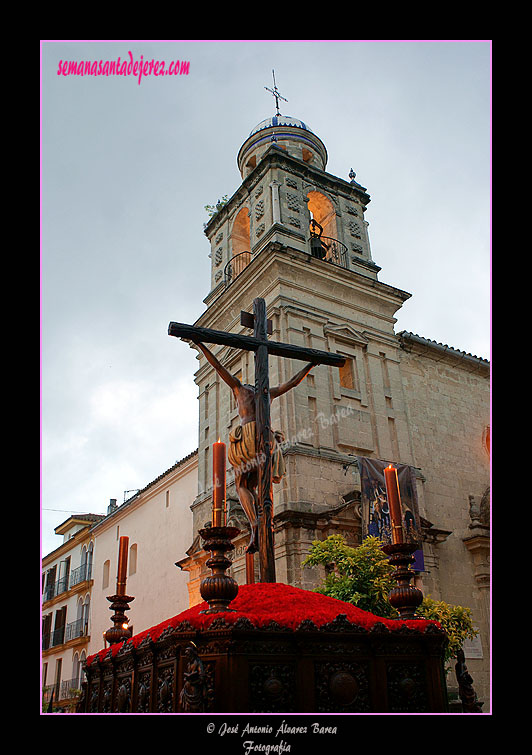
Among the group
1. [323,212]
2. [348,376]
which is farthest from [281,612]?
[323,212]

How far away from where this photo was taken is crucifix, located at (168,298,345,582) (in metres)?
4.81

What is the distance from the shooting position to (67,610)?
2647 centimetres

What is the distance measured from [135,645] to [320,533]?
8.71 m

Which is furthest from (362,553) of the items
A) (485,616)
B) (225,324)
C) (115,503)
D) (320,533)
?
(115,503)

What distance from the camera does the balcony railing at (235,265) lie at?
704 inches

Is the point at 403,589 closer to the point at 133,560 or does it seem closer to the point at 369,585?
the point at 369,585

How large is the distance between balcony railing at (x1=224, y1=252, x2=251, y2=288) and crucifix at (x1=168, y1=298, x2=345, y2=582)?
12.3 metres

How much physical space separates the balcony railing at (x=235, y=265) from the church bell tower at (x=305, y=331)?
35 mm

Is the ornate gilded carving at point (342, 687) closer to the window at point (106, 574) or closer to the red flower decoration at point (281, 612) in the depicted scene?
the red flower decoration at point (281, 612)

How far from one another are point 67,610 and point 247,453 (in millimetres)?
24596

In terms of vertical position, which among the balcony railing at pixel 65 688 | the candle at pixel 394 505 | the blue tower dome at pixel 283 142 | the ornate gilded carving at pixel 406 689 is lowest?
the balcony railing at pixel 65 688

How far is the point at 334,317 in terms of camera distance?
52.4 ft

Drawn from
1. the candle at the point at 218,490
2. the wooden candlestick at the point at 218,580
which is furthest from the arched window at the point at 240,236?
the wooden candlestick at the point at 218,580

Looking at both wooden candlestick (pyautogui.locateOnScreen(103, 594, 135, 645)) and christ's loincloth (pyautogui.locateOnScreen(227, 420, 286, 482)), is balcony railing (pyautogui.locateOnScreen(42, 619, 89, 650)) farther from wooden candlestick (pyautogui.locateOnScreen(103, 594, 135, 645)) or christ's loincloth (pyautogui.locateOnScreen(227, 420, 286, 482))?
christ's loincloth (pyautogui.locateOnScreen(227, 420, 286, 482))
